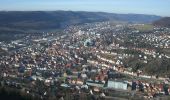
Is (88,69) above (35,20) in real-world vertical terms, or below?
above

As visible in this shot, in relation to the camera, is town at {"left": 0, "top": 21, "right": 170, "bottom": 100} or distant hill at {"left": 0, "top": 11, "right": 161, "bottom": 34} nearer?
town at {"left": 0, "top": 21, "right": 170, "bottom": 100}

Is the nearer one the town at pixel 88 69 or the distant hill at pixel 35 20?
the town at pixel 88 69

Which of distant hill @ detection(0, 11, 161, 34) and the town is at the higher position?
the town

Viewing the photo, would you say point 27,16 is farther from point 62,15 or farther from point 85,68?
point 85,68

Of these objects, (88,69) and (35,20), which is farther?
(35,20)

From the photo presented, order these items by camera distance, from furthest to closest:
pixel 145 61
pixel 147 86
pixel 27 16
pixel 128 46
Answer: pixel 27 16
pixel 128 46
pixel 145 61
pixel 147 86

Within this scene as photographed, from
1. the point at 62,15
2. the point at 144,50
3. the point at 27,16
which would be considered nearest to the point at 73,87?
the point at 144,50

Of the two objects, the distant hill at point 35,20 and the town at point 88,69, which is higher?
the town at point 88,69

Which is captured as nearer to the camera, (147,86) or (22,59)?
(147,86)
